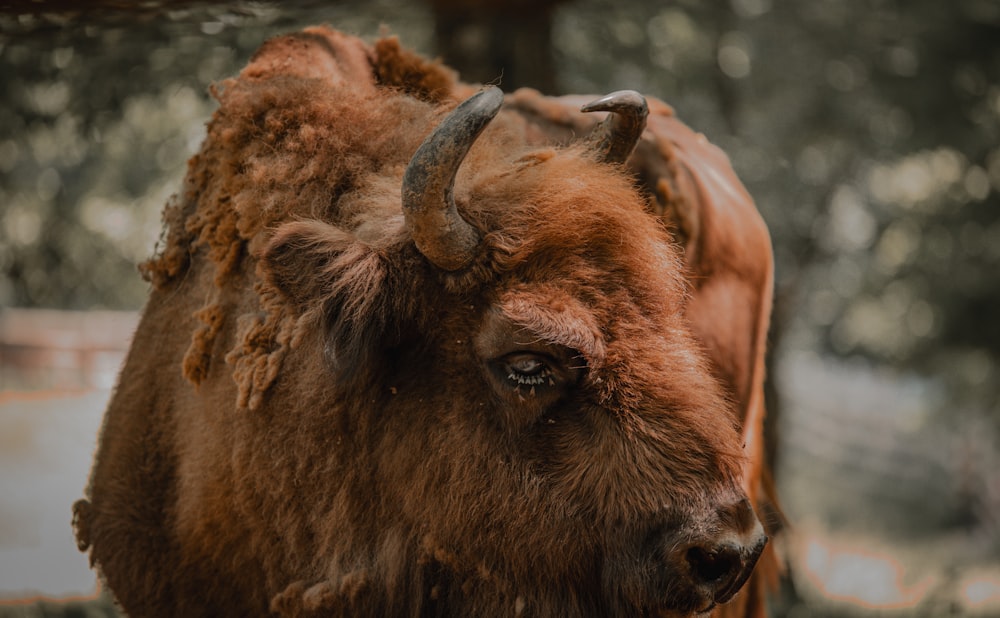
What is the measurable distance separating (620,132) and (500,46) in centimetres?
336

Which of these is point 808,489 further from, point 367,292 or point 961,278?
point 367,292

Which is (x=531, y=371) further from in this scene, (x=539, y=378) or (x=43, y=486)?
(x=43, y=486)

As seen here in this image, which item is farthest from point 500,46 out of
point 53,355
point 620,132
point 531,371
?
point 53,355

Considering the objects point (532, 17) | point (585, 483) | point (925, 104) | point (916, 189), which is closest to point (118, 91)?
point (532, 17)

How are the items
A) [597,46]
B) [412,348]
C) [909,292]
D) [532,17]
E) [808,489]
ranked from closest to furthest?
[412,348] < [532,17] < [597,46] < [909,292] < [808,489]

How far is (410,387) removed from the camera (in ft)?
11.4

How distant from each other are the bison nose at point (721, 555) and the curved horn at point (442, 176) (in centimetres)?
125

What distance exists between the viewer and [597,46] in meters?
7.84

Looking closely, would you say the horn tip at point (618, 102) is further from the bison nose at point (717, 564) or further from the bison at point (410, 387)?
the bison nose at point (717, 564)

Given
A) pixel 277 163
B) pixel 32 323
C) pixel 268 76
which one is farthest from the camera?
pixel 32 323

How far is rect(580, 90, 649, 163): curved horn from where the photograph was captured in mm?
3658

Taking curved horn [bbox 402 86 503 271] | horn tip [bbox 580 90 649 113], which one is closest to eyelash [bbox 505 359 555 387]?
curved horn [bbox 402 86 503 271]

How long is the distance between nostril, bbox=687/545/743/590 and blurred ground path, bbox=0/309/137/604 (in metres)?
3.03

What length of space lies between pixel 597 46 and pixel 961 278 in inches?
239
